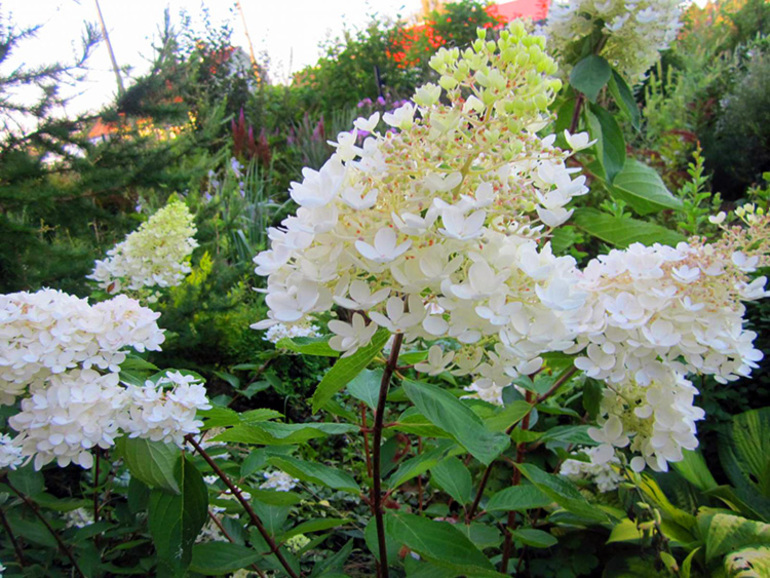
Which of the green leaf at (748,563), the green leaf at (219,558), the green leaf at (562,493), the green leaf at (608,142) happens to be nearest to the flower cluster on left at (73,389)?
the green leaf at (219,558)

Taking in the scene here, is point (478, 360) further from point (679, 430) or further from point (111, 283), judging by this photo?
point (111, 283)

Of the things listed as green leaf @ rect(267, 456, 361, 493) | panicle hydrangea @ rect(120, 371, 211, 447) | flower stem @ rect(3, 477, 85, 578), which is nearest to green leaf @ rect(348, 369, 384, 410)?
green leaf @ rect(267, 456, 361, 493)

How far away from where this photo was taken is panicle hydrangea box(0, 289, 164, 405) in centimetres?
89

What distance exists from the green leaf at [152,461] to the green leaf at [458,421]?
0.46 metres

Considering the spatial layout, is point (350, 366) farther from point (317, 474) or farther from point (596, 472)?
point (596, 472)

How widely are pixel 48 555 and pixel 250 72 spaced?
9111 millimetres

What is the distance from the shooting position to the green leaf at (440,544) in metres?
0.77

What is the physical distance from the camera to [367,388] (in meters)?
1.06

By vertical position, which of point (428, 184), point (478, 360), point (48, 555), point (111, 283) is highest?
point (111, 283)

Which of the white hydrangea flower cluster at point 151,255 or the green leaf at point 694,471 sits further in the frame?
the white hydrangea flower cluster at point 151,255

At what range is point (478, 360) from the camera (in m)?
0.76

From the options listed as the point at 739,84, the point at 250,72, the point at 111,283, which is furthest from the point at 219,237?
the point at 250,72

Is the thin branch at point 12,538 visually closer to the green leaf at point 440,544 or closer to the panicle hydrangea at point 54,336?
the panicle hydrangea at point 54,336

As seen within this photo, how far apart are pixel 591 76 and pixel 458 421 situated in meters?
1.07
